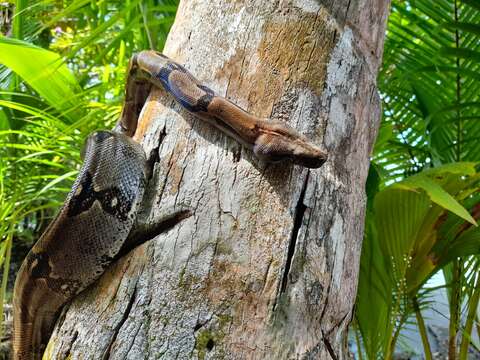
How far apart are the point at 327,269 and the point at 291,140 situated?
0.28 meters

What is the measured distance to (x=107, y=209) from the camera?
4.31 feet

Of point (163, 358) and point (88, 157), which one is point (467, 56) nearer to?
point (88, 157)


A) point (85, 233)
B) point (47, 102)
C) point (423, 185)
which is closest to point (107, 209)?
point (85, 233)

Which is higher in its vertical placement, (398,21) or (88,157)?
(398,21)

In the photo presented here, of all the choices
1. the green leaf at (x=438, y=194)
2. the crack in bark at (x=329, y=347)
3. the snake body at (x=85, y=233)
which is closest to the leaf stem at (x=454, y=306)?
the green leaf at (x=438, y=194)

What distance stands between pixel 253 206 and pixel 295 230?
10 cm

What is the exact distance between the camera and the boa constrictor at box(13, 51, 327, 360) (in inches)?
46.6

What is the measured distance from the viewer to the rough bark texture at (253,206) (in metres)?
1.04

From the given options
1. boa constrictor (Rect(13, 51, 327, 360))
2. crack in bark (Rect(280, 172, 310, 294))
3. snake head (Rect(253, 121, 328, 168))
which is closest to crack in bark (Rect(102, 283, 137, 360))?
boa constrictor (Rect(13, 51, 327, 360))

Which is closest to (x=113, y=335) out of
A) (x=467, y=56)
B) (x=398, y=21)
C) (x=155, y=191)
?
(x=155, y=191)

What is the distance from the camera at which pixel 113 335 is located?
1.04m

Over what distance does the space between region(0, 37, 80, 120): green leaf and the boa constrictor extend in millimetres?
595

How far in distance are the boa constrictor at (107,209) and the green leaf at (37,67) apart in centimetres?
60

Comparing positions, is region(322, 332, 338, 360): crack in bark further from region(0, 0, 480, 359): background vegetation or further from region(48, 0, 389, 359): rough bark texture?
region(0, 0, 480, 359): background vegetation
